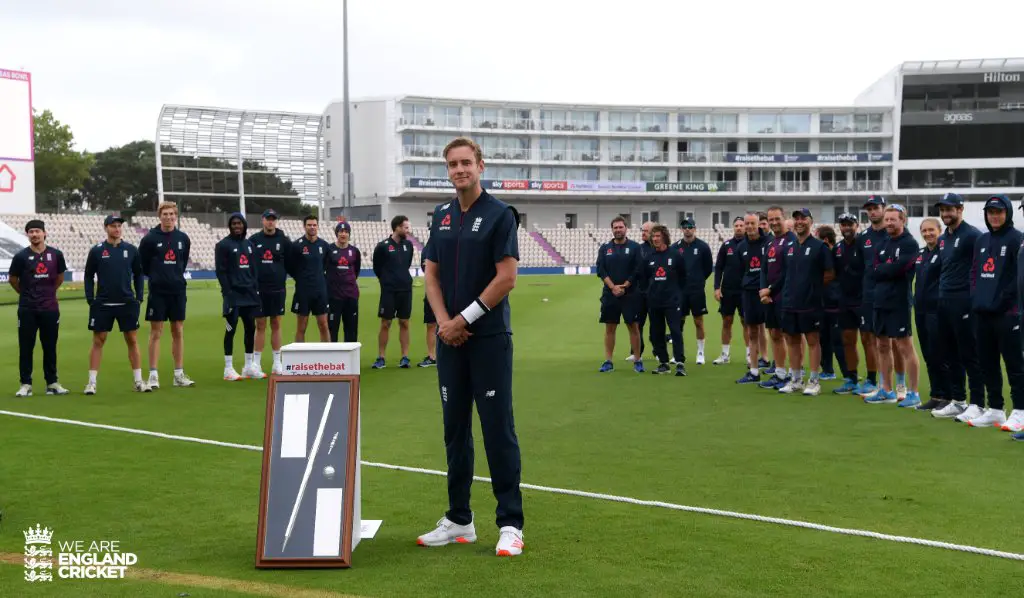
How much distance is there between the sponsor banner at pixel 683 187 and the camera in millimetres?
85375

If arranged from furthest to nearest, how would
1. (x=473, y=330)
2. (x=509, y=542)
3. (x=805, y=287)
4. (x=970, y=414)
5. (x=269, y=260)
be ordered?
(x=269, y=260) → (x=805, y=287) → (x=970, y=414) → (x=473, y=330) → (x=509, y=542)

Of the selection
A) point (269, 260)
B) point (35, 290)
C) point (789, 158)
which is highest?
point (789, 158)

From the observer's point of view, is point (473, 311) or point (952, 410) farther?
point (952, 410)

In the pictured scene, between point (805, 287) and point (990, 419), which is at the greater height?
point (805, 287)

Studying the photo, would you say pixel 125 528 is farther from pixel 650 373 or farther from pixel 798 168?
pixel 798 168

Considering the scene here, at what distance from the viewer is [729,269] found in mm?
14297

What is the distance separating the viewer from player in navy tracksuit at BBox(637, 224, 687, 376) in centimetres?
1366

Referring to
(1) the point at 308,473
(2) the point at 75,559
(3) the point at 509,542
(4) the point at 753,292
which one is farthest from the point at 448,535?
(4) the point at 753,292

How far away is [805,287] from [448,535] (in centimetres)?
730

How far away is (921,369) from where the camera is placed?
45.4 feet

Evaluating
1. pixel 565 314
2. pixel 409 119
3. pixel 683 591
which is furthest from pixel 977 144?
pixel 683 591

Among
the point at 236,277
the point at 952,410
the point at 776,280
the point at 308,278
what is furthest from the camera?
the point at 308,278

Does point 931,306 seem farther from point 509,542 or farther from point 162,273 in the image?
point 162,273

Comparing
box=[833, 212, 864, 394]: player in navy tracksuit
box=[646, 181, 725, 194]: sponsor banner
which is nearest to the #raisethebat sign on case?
box=[833, 212, 864, 394]: player in navy tracksuit
